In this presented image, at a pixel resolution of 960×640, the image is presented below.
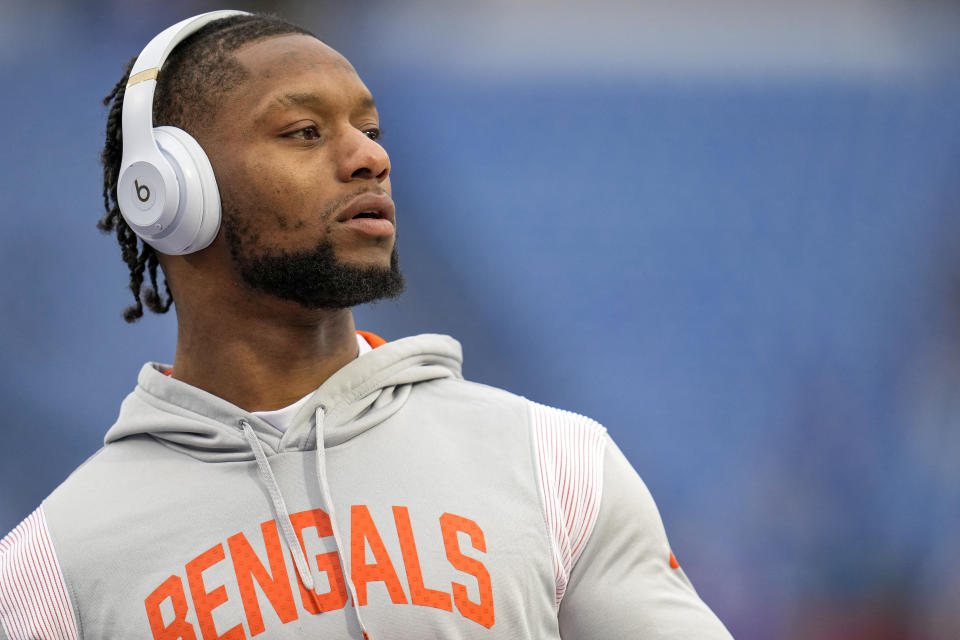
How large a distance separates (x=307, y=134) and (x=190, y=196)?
165 mm

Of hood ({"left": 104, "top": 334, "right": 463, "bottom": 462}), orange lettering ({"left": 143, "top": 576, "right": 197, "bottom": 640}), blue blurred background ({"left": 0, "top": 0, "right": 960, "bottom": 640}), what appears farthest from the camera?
blue blurred background ({"left": 0, "top": 0, "right": 960, "bottom": 640})

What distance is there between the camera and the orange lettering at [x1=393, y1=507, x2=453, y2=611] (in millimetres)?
1143

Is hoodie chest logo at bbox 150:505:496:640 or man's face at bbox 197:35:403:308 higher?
man's face at bbox 197:35:403:308

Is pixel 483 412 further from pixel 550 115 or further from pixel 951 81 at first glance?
pixel 951 81

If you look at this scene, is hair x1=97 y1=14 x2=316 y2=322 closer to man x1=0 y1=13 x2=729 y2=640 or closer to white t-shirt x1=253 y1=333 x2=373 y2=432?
man x1=0 y1=13 x2=729 y2=640

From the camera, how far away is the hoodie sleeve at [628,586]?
1168mm

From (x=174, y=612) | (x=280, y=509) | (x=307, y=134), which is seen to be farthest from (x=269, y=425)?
(x=307, y=134)

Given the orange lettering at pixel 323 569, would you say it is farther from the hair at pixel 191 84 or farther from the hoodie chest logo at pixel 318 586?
the hair at pixel 191 84

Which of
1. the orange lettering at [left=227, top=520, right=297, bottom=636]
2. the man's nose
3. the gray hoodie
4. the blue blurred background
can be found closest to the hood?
the gray hoodie

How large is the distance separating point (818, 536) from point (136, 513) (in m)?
1.50

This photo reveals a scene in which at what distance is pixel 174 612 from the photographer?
3.74ft

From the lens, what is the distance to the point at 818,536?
2.20 m

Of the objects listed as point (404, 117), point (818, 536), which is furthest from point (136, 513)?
point (818, 536)

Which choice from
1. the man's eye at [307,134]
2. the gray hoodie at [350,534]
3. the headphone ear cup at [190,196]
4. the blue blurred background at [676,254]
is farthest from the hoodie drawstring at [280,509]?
the blue blurred background at [676,254]
